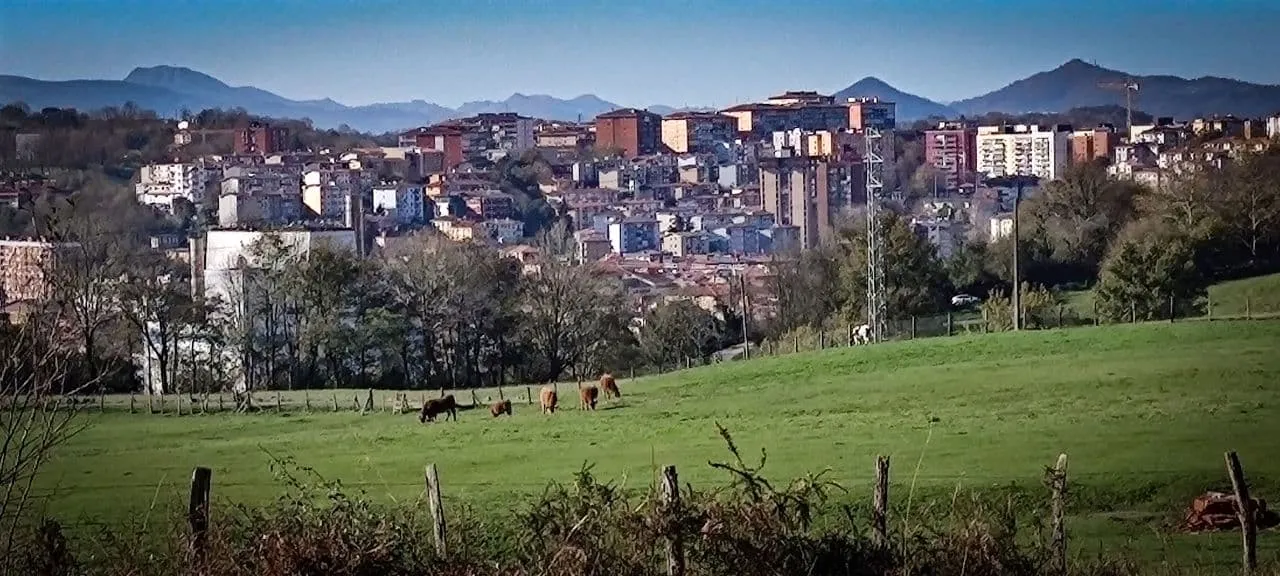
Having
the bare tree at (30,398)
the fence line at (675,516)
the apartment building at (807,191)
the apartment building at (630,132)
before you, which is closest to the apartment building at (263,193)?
the apartment building at (630,132)

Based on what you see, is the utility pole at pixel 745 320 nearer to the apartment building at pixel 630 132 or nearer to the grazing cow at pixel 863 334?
the grazing cow at pixel 863 334

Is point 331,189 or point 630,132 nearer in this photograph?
point 630,132

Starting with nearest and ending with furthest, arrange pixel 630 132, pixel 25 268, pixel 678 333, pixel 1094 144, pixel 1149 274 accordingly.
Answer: pixel 25 268, pixel 1149 274, pixel 1094 144, pixel 678 333, pixel 630 132

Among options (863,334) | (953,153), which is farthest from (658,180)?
(953,153)

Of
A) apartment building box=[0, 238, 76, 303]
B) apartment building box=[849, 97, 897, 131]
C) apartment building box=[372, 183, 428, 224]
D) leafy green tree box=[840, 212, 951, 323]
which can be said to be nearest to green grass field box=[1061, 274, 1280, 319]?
apartment building box=[849, 97, 897, 131]

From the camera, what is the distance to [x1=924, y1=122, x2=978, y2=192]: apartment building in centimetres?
1630

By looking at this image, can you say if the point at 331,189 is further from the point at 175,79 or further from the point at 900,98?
the point at 900,98

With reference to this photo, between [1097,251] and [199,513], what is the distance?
473 inches

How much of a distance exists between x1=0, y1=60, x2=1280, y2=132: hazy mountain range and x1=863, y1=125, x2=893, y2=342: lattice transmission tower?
2.48m

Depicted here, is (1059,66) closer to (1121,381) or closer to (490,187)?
(1121,381)

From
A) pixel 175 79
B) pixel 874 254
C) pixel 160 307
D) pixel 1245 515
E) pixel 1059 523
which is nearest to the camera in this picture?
pixel 1059 523

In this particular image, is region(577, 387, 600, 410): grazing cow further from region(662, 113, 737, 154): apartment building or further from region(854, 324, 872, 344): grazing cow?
region(854, 324, 872, 344): grazing cow

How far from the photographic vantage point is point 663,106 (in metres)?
15.1

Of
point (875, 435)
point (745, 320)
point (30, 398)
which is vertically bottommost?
point (875, 435)
